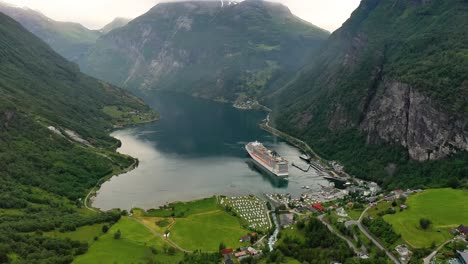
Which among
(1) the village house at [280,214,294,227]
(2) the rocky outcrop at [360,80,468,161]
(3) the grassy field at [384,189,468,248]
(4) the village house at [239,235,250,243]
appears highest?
(2) the rocky outcrop at [360,80,468,161]

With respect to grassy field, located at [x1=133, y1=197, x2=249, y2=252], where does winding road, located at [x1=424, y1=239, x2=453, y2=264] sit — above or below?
above

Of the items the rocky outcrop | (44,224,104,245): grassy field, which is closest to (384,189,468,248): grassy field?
the rocky outcrop

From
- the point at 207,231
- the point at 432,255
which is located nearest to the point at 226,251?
the point at 207,231

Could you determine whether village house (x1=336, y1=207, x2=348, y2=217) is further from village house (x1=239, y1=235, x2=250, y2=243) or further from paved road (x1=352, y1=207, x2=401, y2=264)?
village house (x1=239, y1=235, x2=250, y2=243)

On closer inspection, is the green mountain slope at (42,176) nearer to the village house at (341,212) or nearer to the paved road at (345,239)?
the paved road at (345,239)

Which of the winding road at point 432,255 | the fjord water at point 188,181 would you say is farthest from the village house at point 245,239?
the winding road at point 432,255

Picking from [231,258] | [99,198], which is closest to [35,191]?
[99,198]
